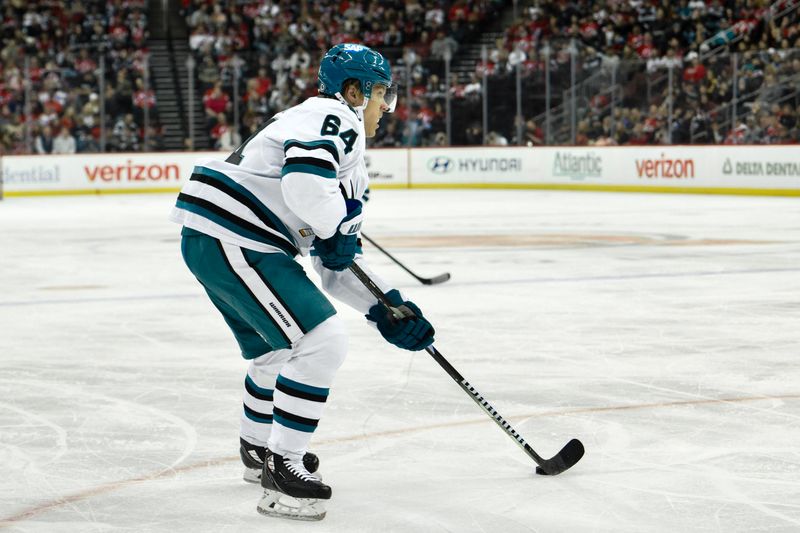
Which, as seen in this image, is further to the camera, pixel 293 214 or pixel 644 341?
pixel 644 341

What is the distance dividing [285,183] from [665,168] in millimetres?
15974

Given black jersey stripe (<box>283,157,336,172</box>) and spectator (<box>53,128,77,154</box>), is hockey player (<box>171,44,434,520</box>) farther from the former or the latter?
spectator (<box>53,128,77,154</box>)

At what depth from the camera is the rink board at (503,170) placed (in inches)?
674

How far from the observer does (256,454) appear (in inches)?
128

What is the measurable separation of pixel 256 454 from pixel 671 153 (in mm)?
15670


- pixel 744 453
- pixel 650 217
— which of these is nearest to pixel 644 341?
pixel 744 453

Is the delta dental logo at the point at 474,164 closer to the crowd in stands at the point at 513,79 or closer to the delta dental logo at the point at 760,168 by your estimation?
the crowd in stands at the point at 513,79

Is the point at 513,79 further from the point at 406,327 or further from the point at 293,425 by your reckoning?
the point at 293,425

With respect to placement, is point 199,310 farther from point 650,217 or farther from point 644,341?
point 650,217

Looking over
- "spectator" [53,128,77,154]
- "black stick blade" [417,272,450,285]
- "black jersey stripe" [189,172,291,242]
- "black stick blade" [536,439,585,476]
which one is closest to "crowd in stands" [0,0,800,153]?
"spectator" [53,128,77,154]

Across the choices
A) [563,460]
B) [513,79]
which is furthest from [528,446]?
[513,79]

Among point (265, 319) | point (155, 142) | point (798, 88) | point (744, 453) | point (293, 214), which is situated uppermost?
point (293, 214)

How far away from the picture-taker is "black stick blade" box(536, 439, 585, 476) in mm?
3221

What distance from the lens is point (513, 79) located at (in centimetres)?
1948
